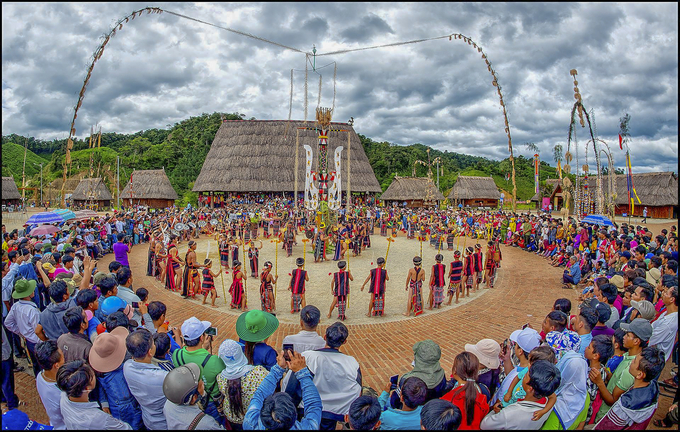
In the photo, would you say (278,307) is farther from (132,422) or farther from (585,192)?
(585,192)

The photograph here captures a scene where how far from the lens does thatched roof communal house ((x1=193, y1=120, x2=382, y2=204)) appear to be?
36.5 m

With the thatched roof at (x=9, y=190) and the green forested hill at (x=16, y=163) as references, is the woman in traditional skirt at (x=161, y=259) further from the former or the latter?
the green forested hill at (x=16, y=163)

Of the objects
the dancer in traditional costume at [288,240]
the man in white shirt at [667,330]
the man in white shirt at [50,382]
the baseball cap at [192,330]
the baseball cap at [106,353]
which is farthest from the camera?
the dancer in traditional costume at [288,240]

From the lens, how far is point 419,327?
279 inches

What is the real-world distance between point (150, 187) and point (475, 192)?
3821cm

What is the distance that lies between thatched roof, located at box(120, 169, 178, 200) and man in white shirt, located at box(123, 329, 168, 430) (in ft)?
130

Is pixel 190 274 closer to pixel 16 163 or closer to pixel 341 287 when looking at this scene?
pixel 341 287

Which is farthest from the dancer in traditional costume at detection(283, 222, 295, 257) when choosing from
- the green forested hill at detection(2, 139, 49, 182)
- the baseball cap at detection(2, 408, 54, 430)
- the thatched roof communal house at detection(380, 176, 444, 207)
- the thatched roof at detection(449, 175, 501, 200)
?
the green forested hill at detection(2, 139, 49, 182)

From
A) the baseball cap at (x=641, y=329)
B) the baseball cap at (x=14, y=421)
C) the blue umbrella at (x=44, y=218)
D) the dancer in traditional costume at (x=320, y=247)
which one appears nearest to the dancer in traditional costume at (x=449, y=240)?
the dancer in traditional costume at (x=320, y=247)

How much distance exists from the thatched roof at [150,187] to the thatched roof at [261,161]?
4.05 m

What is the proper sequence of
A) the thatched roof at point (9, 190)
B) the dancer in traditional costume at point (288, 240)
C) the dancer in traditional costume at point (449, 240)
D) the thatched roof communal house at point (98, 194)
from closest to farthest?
the dancer in traditional costume at point (288, 240) → the dancer in traditional costume at point (449, 240) → the thatched roof at point (9, 190) → the thatched roof communal house at point (98, 194)

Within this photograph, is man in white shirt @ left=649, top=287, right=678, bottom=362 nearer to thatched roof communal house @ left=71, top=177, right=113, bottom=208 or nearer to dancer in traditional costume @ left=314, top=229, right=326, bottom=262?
dancer in traditional costume @ left=314, top=229, right=326, bottom=262

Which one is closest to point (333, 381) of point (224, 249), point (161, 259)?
point (161, 259)

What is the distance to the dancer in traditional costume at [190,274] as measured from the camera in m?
8.74
